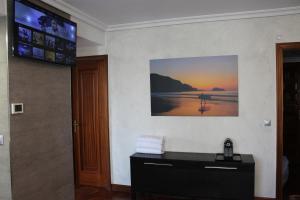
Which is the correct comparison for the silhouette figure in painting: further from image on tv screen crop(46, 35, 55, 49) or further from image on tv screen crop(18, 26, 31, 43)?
image on tv screen crop(18, 26, 31, 43)

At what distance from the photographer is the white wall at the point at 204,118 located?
3.47m

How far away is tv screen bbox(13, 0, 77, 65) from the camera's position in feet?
7.64

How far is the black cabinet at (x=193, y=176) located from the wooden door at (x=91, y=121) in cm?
87

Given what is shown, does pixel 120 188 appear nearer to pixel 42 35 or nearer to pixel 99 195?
pixel 99 195

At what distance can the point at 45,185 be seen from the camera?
9.05 ft

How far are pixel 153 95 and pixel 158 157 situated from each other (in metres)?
0.93

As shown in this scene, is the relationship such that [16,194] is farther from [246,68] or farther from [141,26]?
[246,68]

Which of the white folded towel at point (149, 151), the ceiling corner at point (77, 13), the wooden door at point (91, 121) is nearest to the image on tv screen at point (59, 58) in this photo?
the ceiling corner at point (77, 13)

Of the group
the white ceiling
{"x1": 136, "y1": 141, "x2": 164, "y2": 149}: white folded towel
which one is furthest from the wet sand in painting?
the white ceiling

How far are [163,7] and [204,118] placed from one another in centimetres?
163

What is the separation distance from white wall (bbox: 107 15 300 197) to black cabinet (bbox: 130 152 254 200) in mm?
297

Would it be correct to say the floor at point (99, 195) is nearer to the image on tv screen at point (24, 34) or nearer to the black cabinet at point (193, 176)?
the black cabinet at point (193, 176)

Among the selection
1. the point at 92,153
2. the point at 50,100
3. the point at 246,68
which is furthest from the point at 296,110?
the point at 50,100

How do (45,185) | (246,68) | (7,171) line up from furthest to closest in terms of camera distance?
(246,68) < (45,185) < (7,171)
